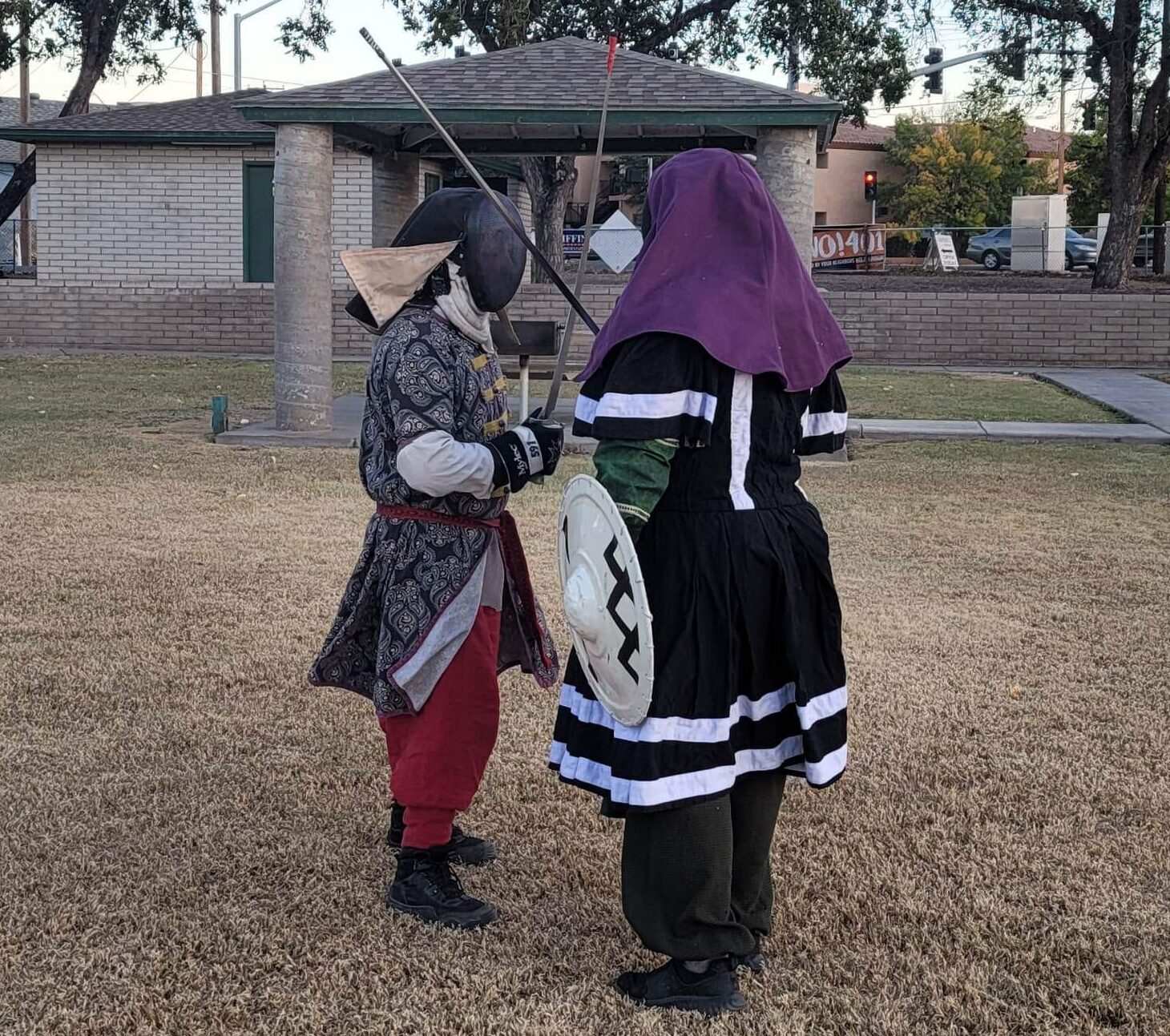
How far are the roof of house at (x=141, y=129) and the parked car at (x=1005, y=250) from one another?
24566 mm

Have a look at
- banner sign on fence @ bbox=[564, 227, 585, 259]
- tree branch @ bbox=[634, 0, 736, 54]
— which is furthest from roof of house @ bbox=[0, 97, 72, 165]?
tree branch @ bbox=[634, 0, 736, 54]

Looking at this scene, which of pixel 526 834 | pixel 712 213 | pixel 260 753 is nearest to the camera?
pixel 712 213

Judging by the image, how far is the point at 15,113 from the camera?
56969 mm

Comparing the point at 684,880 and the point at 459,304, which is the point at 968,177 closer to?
the point at 459,304

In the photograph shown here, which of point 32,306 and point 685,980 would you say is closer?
point 685,980

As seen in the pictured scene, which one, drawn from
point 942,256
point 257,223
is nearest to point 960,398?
point 257,223

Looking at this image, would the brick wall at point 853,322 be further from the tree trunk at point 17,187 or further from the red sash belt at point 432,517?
the red sash belt at point 432,517

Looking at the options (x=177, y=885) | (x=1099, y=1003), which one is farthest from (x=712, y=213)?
(x=177, y=885)

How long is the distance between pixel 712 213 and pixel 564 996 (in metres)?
1.65

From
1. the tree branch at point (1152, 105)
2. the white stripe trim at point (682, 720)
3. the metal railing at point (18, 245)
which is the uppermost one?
the tree branch at point (1152, 105)

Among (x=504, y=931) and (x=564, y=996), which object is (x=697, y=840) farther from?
(x=504, y=931)

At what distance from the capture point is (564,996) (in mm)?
3186

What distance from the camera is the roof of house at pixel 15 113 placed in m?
46.4

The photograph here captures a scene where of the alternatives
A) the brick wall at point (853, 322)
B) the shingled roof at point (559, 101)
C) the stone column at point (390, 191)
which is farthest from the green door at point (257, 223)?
the shingled roof at point (559, 101)
